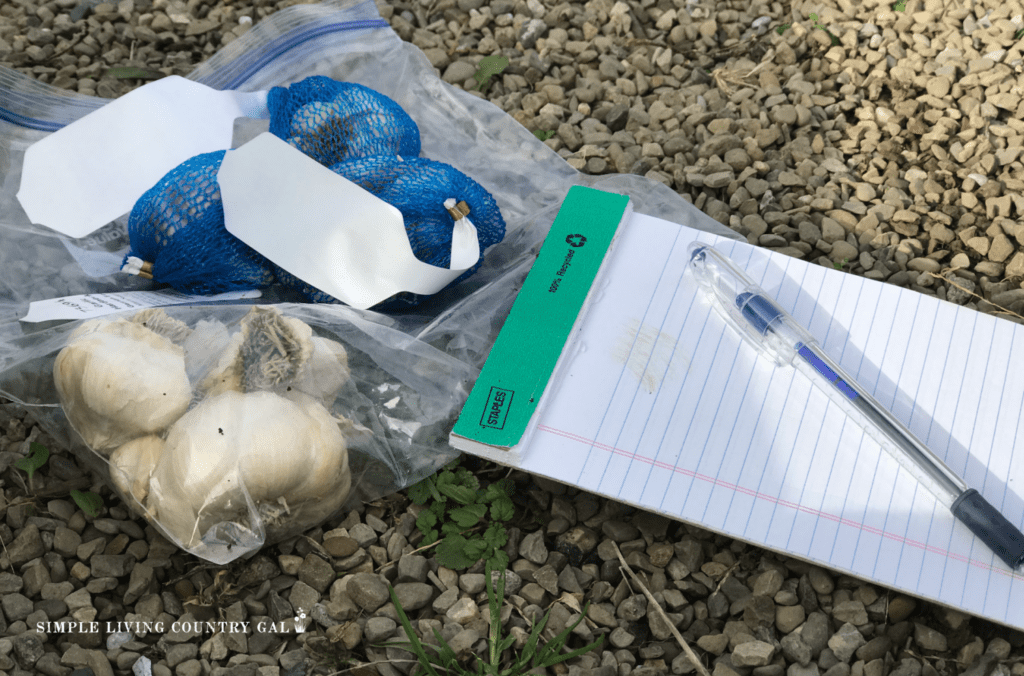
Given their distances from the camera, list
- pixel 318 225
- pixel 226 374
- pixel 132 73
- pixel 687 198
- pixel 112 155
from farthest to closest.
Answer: pixel 132 73 → pixel 687 198 → pixel 112 155 → pixel 318 225 → pixel 226 374

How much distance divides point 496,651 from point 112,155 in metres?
1.06

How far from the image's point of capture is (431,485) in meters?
1.29

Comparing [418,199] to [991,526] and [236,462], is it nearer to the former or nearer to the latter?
[236,462]

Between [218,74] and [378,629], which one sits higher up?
[218,74]

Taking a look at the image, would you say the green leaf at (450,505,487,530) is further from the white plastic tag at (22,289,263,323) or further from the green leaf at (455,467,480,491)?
the white plastic tag at (22,289,263,323)

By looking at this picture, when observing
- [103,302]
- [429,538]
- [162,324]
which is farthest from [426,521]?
[103,302]

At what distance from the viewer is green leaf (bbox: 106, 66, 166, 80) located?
1899mm

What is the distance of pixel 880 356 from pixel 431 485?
696 millimetres

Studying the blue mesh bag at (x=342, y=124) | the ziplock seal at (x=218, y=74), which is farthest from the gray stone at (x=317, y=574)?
the ziplock seal at (x=218, y=74)

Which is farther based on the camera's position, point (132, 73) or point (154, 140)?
point (132, 73)

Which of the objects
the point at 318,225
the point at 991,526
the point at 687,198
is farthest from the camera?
the point at 687,198

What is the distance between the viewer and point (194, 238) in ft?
4.37

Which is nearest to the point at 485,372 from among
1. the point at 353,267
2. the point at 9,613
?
the point at 353,267

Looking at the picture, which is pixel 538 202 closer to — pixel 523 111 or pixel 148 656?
pixel 523 111
